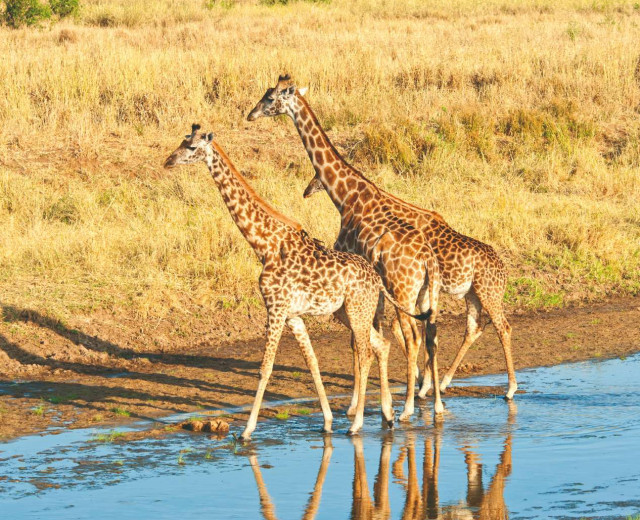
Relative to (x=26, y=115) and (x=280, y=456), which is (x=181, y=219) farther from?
(x=280, y=456)

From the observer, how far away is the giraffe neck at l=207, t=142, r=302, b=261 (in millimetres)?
8258

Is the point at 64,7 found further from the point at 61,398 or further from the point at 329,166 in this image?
the point at 61,398

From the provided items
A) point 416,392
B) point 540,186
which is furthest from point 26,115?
point 416,392

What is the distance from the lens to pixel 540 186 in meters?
16.0

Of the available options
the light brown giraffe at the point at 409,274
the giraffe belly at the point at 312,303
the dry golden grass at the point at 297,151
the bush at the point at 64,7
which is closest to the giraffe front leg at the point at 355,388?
the light brown giraffe at the point at 409,274

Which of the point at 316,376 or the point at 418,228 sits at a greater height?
the point at 418,228

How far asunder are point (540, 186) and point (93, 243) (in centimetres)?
710

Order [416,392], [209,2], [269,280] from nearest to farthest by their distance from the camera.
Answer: [269,280] < [416,392] < [209,2]

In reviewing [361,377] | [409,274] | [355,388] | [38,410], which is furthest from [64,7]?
[361,377]

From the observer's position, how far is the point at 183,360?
10.6 m

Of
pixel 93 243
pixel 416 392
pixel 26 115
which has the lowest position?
pixel 416 392

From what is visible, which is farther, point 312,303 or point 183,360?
point 183,360

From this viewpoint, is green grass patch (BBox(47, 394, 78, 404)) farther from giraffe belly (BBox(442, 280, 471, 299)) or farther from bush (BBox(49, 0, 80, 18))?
bush (BBox(49, 0, 80, 18))

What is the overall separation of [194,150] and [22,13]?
2060cm
